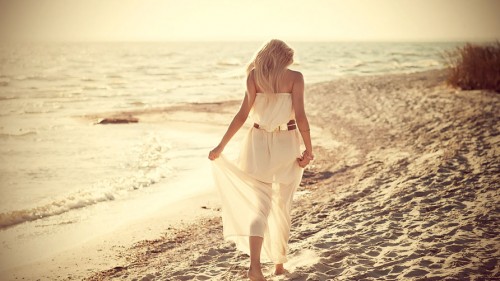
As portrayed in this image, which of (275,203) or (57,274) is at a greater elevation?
(275,203)

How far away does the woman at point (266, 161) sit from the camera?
3.00 metres

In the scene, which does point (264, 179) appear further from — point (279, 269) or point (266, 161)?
point (279, 269)

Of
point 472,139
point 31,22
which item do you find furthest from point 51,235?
point 31,22

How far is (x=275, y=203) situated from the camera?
327cm

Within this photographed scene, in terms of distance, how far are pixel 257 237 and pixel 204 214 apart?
7.22 ft

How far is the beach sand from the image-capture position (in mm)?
3330

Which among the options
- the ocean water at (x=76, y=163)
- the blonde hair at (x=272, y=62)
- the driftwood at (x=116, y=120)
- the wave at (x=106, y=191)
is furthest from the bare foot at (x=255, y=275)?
the driftwood at (x=116, y=120)

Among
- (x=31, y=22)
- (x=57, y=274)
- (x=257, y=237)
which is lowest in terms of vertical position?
(x=57, y=274)

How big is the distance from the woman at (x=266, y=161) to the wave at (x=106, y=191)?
3088 millimetres

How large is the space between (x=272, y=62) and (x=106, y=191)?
404 cm

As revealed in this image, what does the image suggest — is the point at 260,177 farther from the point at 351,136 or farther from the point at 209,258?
the point at 351,136

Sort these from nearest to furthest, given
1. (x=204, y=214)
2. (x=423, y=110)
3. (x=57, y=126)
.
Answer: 1. (x=204, y=214)
2. (x=423, y=110)
3. (x=57, y=126)

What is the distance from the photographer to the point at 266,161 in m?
3.11

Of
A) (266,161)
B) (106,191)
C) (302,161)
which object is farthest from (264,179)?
(106,191)
